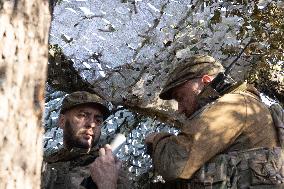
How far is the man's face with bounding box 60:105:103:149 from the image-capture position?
4.73 m

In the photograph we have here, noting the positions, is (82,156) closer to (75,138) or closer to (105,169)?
(75,138)

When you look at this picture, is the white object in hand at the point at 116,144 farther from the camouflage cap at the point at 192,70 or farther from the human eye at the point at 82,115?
the camouflage cap at the point at 192,70

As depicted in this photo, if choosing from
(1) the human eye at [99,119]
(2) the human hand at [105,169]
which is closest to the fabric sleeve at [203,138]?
(2) the human hand at [105,169]

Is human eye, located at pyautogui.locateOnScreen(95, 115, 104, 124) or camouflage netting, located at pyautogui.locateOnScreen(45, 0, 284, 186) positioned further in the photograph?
camouflage netting, located at pyautogui.locateOnScreen(45, 0, 284, 186)

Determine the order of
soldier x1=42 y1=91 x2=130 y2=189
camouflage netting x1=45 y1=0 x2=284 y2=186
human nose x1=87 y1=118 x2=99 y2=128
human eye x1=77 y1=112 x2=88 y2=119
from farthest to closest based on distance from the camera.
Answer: camouflage netting x1=45 y1=0 x2=284 y2=186 → human eye x1=77 y1=112 x2=88 y2=119 → human nose x1=87 y1=118 x2=99 y2=128 → soldier x1=42 y1=91 x2=130 y2=189

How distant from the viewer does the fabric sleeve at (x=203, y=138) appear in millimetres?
3695

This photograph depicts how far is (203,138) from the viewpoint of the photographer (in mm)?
3707

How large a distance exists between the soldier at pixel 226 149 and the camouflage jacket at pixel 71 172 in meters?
Answer: 0.67

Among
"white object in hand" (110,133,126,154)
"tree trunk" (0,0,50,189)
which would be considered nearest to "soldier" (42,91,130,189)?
"white object in hand" (110,133,126,154)

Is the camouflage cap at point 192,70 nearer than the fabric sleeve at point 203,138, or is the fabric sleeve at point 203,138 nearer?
the fabric sleeve at point 203,138

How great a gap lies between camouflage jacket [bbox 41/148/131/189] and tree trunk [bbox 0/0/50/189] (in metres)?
1.90

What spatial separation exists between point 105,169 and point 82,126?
0.70 meters

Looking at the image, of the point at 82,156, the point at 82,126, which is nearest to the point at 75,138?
the point at 82,126

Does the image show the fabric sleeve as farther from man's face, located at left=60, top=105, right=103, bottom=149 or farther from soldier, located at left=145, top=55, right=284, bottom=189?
man's face, located at left=60, top=105, right=103, bottom=149
